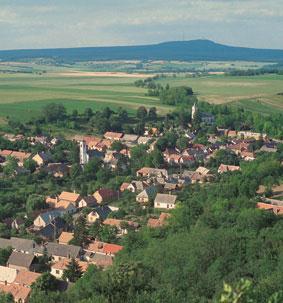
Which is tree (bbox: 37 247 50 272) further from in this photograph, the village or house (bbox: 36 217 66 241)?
house (bbox: 36 217 66 241)

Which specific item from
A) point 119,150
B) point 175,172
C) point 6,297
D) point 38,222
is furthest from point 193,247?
point 119,150

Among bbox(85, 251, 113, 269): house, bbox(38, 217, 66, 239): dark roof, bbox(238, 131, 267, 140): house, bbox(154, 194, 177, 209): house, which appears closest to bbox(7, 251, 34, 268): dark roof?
bbox(85, 251, 113, 269): house

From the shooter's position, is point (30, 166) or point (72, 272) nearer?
point (72, 272)

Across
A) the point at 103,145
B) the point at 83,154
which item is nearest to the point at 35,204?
the point at 83,154

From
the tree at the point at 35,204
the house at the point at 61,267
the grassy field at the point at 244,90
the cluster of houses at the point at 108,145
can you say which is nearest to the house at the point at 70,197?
the tree at the point at 35,204

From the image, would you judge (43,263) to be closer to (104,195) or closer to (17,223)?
(17,223)

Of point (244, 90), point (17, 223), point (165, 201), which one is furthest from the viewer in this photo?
point (244, 90)
